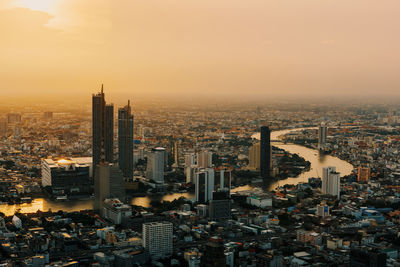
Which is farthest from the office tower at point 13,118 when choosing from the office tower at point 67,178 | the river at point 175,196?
the river at point 175,196

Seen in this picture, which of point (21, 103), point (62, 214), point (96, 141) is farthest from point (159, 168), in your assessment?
point (21, 103)

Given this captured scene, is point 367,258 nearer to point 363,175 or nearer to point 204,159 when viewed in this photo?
point 363,175

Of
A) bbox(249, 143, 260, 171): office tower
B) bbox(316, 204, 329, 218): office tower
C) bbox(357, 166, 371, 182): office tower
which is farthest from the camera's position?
bbox(249, 143, 260, 171): office tower

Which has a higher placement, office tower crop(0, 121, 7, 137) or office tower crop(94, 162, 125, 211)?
office tower crop(0, 121, 7, 137)

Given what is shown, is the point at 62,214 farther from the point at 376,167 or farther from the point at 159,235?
the point at 376,167

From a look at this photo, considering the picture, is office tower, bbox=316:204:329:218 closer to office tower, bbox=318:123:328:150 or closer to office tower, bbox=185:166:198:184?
office tower, bbox=185:166:198:184

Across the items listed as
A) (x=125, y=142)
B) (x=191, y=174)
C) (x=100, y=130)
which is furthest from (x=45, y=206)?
(x=191, y=174)

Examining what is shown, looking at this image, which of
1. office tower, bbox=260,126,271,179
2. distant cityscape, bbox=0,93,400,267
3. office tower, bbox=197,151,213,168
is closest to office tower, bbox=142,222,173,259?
distant cityscape, bbox=0,93,400,267
